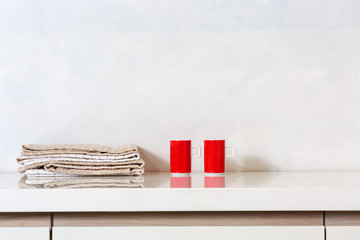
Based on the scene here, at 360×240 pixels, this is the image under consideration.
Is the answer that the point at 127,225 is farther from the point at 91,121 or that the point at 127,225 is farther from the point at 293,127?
the point at 293,127

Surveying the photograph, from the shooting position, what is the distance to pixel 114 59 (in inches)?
59.9

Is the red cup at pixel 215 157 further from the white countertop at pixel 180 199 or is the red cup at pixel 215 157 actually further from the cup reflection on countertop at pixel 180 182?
the white countertop at pixel 180 199

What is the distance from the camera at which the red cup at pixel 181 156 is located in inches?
52.4

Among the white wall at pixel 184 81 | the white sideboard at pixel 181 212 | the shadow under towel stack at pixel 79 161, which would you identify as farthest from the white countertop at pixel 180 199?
the white wall at pixel 184 81

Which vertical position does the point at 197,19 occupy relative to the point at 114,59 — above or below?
above

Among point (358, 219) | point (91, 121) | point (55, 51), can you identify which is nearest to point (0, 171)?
point (91, 121)

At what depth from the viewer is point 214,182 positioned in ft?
3.74

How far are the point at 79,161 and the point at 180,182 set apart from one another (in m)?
0.33
